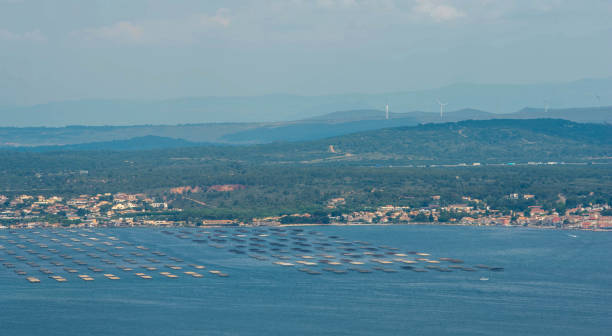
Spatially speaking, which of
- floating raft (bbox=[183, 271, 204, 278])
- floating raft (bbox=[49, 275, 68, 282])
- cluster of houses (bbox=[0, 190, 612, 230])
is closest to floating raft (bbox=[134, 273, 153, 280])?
floating raft (bbox=[183, 271, 204, 278])

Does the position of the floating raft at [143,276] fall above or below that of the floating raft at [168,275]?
below

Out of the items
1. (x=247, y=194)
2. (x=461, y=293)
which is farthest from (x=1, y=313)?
(x=247, y=194)

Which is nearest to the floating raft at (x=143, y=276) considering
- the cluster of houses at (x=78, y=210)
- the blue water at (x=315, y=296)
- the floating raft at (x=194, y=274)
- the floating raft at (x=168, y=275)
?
the blue water at (x=315, y=296)

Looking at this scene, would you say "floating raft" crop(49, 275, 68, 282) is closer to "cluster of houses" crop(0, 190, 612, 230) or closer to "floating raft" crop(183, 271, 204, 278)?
"floating raft" crop(183, 271, 204, 278)

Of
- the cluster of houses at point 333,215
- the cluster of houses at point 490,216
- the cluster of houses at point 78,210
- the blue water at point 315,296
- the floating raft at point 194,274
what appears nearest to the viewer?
the blue water at point 315,296

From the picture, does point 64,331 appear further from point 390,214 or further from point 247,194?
point 247,194

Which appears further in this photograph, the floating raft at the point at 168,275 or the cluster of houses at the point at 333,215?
the cluster of houses at the point at 333,215

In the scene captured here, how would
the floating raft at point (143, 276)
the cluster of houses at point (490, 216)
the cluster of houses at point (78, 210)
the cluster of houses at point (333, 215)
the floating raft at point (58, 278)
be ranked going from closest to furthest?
the floating raft at point (58, 278) → the floating raft at point (143, 276) → the cluster of houses at point (490, 216) → the cluster of houses at point (333, 215) → the cluster of houses at point (78, 210)

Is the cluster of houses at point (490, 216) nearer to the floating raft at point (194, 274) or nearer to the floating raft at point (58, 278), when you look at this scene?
the floating raft at point (194, 274)

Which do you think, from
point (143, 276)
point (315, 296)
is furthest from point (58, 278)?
point (315, 296)
